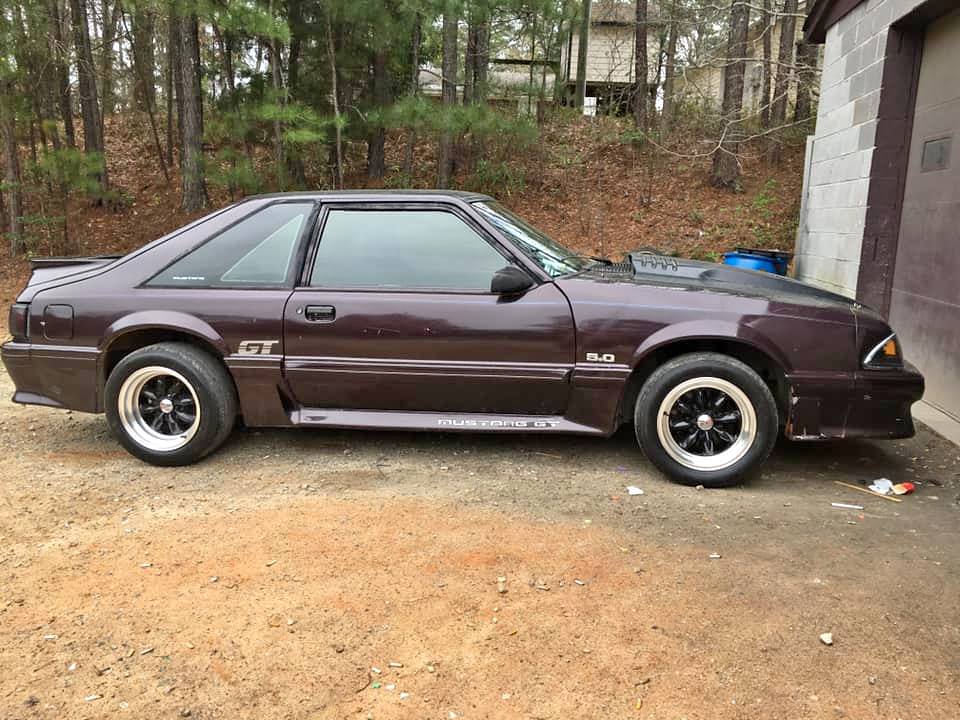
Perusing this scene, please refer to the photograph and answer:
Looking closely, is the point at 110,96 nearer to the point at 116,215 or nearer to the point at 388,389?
the point at 116,215

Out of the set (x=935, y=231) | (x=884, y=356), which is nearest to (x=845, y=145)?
(x=935, y=231)

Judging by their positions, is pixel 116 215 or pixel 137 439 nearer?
pixel 137 439

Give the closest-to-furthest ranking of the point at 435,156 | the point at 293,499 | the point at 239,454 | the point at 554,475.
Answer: the point at 293,499, the point at 554,475, the point at 239,454, the point at 435,156

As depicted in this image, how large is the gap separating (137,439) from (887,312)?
6.35 metres

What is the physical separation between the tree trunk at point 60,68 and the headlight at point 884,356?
45.6 feet

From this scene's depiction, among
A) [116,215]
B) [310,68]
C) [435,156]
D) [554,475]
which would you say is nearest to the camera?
[554,475]

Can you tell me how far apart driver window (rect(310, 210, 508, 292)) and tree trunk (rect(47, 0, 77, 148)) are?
1153 cm

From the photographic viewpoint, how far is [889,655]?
2.54 meters

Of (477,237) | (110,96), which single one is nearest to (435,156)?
(110,96)

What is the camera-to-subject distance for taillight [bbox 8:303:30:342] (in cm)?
449

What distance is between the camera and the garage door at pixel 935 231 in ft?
18.6

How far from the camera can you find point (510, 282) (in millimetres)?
4043

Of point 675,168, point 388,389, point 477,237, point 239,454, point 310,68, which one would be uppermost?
point 310,68

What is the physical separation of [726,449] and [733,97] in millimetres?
12056
